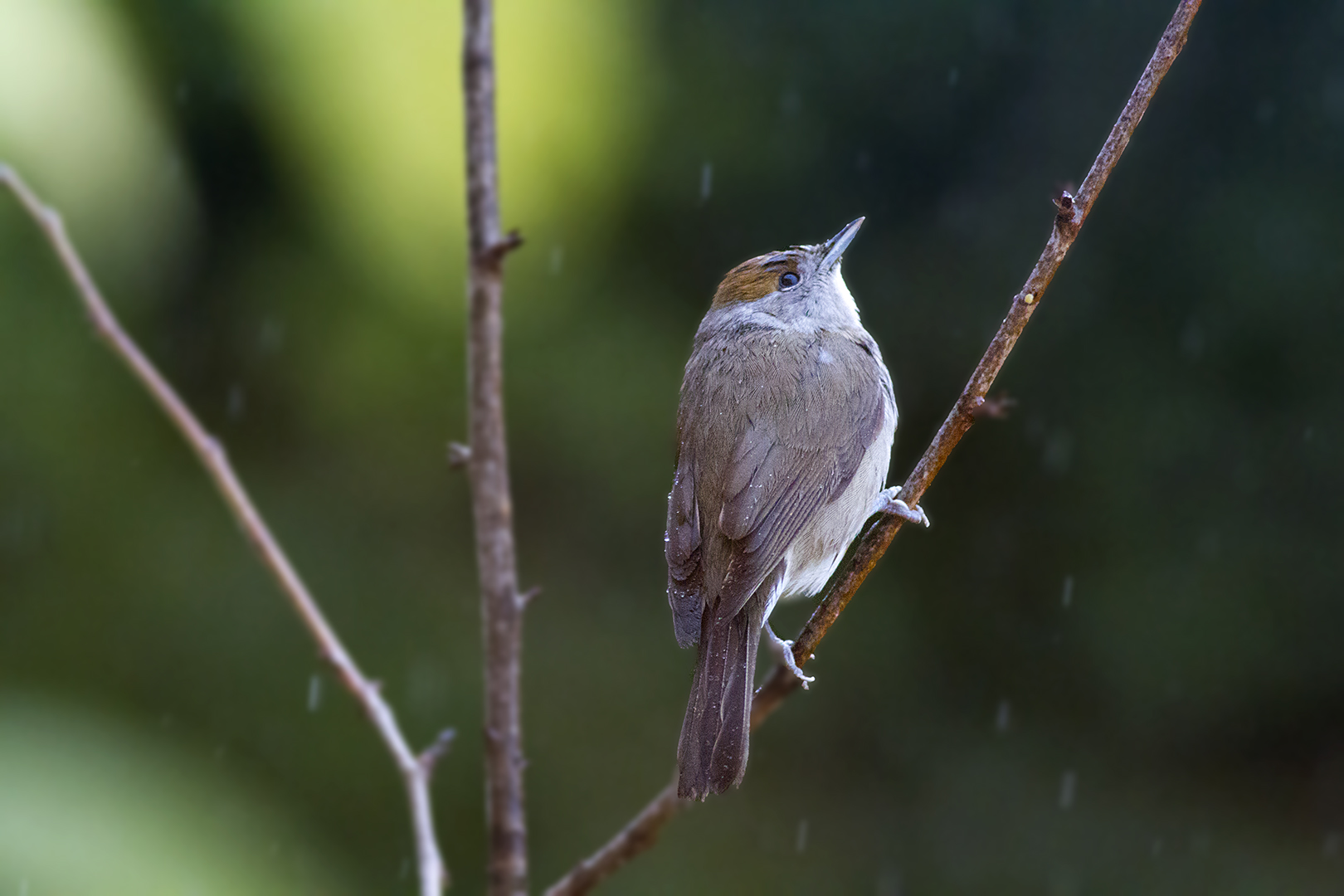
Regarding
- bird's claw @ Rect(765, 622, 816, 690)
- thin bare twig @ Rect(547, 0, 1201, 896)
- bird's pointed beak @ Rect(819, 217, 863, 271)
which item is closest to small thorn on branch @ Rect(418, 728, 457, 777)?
thin bare twig @ Rect(547, 0, 1201, 896)

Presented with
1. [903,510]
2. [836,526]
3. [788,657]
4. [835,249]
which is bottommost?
[836,526]

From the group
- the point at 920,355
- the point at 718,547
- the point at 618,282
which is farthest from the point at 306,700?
the point at 718,547

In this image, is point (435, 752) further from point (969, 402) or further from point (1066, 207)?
point (1066, 207)

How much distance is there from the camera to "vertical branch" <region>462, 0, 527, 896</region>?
1643 millimetres

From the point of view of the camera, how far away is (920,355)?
4.09 meters

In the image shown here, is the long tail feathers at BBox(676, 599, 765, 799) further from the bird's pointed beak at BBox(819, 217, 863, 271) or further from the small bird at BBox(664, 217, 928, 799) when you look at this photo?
the bird's pointed beak at BBox(819, 217, 863, 271)

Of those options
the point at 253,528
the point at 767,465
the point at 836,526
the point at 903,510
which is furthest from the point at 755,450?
the point at 253,528

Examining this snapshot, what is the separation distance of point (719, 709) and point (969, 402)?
1.52 ft

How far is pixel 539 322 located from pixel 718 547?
2.59m

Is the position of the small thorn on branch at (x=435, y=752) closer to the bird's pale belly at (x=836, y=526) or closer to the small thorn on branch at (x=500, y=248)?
the bird's pale belly at (x=836, y=526)

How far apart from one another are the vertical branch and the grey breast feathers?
248 millimetres

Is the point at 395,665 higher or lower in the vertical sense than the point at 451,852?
higher

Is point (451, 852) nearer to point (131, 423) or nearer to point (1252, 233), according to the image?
point (131, 423)

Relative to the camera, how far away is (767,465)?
5.96 feet
